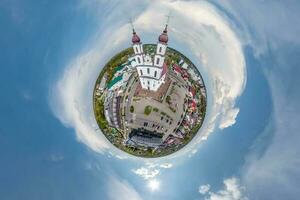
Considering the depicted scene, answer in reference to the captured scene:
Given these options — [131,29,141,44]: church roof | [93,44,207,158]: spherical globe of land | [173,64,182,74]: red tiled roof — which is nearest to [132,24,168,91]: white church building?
[131,29,141,44]: church roof

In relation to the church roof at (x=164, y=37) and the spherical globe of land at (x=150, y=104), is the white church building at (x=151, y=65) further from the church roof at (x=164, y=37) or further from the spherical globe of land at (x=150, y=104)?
the spherical globe of land at (x=150, y=104)

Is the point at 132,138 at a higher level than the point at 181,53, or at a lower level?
lower

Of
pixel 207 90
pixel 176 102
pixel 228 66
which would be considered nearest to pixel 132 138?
pixel 176 102

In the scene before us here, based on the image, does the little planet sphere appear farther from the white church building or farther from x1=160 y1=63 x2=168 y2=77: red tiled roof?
x1=160 y1=63 x2=168 y2=77: red tiled roof

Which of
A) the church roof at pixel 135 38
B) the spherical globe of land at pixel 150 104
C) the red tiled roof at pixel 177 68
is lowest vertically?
the spherical globe of land at pixel 150 104

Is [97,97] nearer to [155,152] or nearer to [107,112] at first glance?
[107,112]

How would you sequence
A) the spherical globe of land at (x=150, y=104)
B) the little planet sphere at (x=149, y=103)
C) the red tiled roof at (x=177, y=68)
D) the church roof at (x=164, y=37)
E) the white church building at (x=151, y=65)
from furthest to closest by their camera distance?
the red tiled roof at (x=177, y=68)
the spherical globe of land at (x=150, y=104)
the little planet sphere at (x=149, y=103)
the white church building at (x=151, y=65)
the church roof at (x=164, y=37)

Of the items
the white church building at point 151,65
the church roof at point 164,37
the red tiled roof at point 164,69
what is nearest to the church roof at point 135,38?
the white church building at point 151,65
